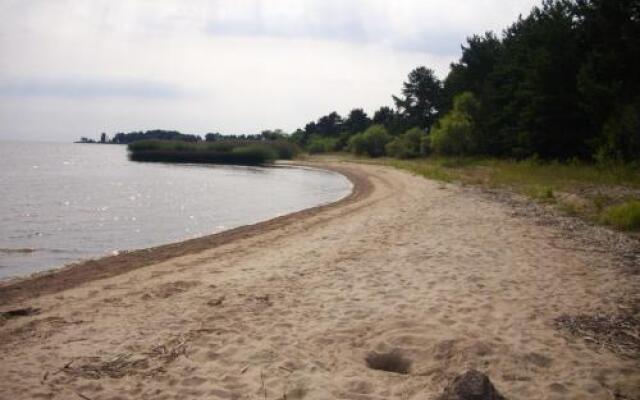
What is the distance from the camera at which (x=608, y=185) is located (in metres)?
21.8

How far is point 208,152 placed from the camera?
86.9 metres

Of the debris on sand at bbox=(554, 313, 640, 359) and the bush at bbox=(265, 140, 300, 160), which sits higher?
the bush at bbox=(265, 140, 300, 160)

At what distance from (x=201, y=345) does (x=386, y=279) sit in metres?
4.10

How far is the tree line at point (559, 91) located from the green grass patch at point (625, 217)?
12863mm

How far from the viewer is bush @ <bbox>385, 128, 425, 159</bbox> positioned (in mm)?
68625

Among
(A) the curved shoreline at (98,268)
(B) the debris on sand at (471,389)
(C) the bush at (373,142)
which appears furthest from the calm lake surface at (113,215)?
(C) the bush at (373,142)

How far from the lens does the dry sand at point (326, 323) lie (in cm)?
521

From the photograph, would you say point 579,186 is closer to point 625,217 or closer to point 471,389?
point 625,217

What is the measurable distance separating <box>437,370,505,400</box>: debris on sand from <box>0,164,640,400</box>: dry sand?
66cm

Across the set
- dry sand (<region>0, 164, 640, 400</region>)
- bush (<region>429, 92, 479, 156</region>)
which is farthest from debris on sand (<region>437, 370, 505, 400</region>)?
bush (<region>429, 92, 479, 156</region>)

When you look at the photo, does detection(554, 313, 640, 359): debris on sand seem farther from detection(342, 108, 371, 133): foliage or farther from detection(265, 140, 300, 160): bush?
detection(342, 108, 371, 133): foliage

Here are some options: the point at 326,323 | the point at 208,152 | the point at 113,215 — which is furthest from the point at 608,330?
the point at 208,152

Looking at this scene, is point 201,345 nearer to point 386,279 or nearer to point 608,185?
point 386,279

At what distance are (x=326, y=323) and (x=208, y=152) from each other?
8299cm
